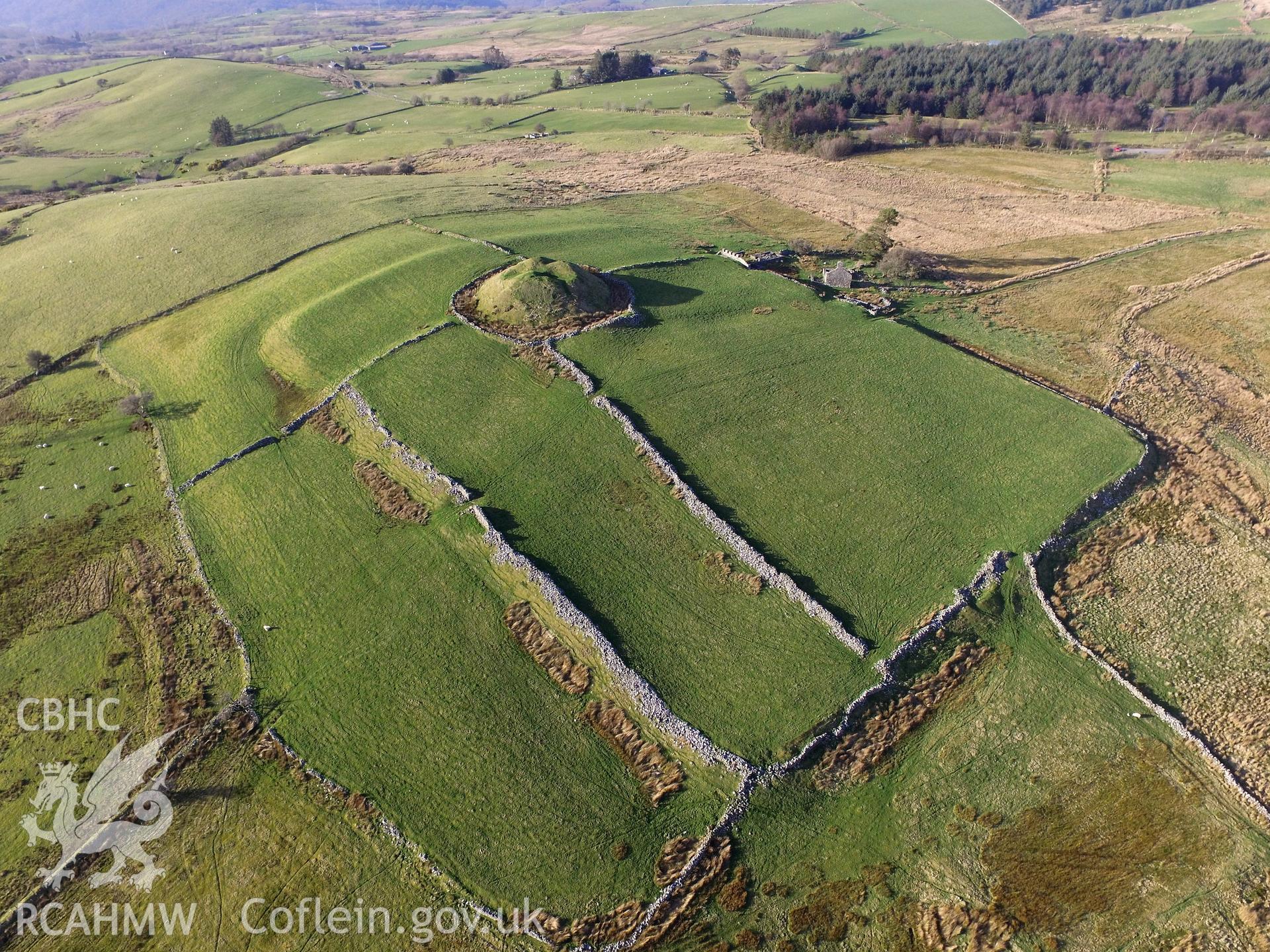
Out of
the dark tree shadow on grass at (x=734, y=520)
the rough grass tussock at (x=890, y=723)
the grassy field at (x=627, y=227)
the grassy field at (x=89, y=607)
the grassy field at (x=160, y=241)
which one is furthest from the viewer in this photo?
the grassy field at (x=627, y=227)

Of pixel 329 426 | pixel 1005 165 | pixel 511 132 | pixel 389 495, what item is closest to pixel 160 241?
pixel 329 426

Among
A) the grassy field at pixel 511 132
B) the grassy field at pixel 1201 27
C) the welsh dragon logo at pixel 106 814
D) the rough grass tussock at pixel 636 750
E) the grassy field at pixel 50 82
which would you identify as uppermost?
the grassy field at pixel 50 82

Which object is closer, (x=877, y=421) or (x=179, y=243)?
(x=877, y=421)

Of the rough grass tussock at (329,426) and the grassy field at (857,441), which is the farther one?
the rough grass tussock at (329,426)

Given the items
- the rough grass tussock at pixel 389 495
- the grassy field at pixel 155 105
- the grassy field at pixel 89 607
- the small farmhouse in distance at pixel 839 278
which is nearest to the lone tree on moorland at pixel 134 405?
the grassy field at pixel 89 607

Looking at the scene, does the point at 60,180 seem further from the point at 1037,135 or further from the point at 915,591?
the point at 1037,135

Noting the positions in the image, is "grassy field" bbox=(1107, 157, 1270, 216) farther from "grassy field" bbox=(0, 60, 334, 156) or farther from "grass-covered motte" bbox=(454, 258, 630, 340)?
"grassy field" bbox=(0, 60, 334, 156)

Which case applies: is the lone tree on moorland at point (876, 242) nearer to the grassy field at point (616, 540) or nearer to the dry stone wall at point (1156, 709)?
the grassy field at point (616, 540)

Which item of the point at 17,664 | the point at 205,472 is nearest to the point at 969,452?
the point at 205,472
